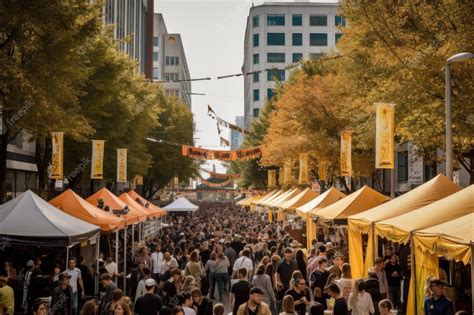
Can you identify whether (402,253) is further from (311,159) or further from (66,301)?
(311,159)

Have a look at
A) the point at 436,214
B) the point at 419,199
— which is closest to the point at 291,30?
the point at 419,199

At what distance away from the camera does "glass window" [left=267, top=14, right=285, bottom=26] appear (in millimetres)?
108188

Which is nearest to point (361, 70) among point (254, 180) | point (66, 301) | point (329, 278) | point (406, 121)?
point (406, 121)

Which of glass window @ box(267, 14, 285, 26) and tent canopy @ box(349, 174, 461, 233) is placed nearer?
tent canopy @ box(349, 174, 461, 233)

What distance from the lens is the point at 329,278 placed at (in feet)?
42.0

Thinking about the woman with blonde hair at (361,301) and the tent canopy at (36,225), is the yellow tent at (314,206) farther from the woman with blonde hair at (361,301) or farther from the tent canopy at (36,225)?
the woman with blonde hair at (361,301)

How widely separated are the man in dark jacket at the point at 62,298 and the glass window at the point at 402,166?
33049 mm

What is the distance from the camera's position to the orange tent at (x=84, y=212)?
61.5 ft

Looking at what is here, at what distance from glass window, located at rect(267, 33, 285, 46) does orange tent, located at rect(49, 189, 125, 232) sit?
298ft

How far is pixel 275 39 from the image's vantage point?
108375 mm

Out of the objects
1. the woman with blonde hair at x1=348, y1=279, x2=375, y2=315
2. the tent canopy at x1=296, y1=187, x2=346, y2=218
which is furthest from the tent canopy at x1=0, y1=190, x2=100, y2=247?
the tent canopy at x1=296, y1=187, x2=346, y2=218

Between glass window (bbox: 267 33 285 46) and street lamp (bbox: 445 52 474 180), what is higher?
glass window (bbox: 267 33 285 46)

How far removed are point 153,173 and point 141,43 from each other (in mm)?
29908

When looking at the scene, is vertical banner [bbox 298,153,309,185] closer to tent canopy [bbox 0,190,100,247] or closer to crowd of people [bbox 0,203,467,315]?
crowd of people [bbox 0,203,467,315]
